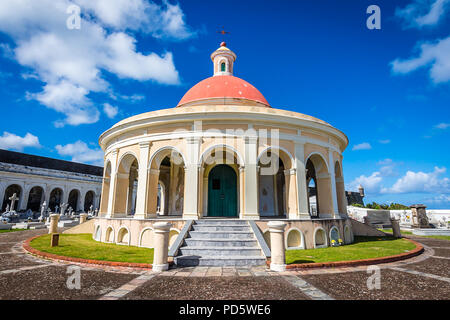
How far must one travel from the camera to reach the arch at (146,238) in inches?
407

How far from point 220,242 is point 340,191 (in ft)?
31.7

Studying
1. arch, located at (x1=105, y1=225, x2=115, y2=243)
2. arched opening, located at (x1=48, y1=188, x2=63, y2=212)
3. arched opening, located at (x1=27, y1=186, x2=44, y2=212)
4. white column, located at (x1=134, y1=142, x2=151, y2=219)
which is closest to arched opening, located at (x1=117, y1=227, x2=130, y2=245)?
arch, located at (x1=105, y1=225, x2=115, y2=243)

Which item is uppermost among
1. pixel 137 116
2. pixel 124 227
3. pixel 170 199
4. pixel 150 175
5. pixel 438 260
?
pixel 137 116

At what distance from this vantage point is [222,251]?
25.7 feet

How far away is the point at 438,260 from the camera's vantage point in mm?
8602

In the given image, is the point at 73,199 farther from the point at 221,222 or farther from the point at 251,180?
the point at 251,180

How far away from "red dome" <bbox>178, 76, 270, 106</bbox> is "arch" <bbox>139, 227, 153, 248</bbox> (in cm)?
873

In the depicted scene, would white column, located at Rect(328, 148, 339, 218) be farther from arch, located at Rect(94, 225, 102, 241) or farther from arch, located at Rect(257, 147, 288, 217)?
arch, located at Rect(94, 225, 102, 241)

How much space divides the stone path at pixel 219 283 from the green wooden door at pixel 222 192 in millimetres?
6643

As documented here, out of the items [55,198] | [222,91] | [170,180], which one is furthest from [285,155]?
[55,198]

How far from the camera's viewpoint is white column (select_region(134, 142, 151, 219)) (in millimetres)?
11203
